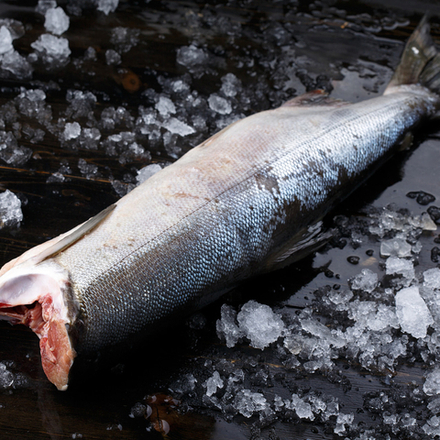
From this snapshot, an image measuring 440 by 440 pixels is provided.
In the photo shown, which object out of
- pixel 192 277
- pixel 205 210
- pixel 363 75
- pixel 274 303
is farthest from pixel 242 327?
pixel 363 75

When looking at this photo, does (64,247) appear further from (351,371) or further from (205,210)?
(351,371)

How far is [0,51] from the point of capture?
11.1 ft

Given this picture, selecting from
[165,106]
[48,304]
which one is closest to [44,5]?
[165,106]

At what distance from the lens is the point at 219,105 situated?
3.38 metres

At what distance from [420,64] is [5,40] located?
124 inches

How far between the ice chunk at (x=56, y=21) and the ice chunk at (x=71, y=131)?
0.98 metres

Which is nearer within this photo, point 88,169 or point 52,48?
point 88,169

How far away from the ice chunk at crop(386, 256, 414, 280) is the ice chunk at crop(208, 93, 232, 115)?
1.57 m

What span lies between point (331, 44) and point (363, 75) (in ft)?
1.39

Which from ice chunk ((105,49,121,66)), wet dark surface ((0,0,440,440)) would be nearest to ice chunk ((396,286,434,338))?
wet dark surface ((0,0,440,440))

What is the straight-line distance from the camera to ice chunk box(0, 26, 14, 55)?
3396 mm

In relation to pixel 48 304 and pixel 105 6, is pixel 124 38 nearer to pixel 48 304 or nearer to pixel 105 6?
pixel 105 6

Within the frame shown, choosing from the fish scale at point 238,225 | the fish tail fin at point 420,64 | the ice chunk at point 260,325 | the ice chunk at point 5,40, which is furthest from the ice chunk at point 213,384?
the ice chunk at point 5,40

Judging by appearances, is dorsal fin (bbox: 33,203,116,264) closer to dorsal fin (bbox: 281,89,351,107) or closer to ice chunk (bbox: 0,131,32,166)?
ice chunk (bbox: 0,131,32,166)
